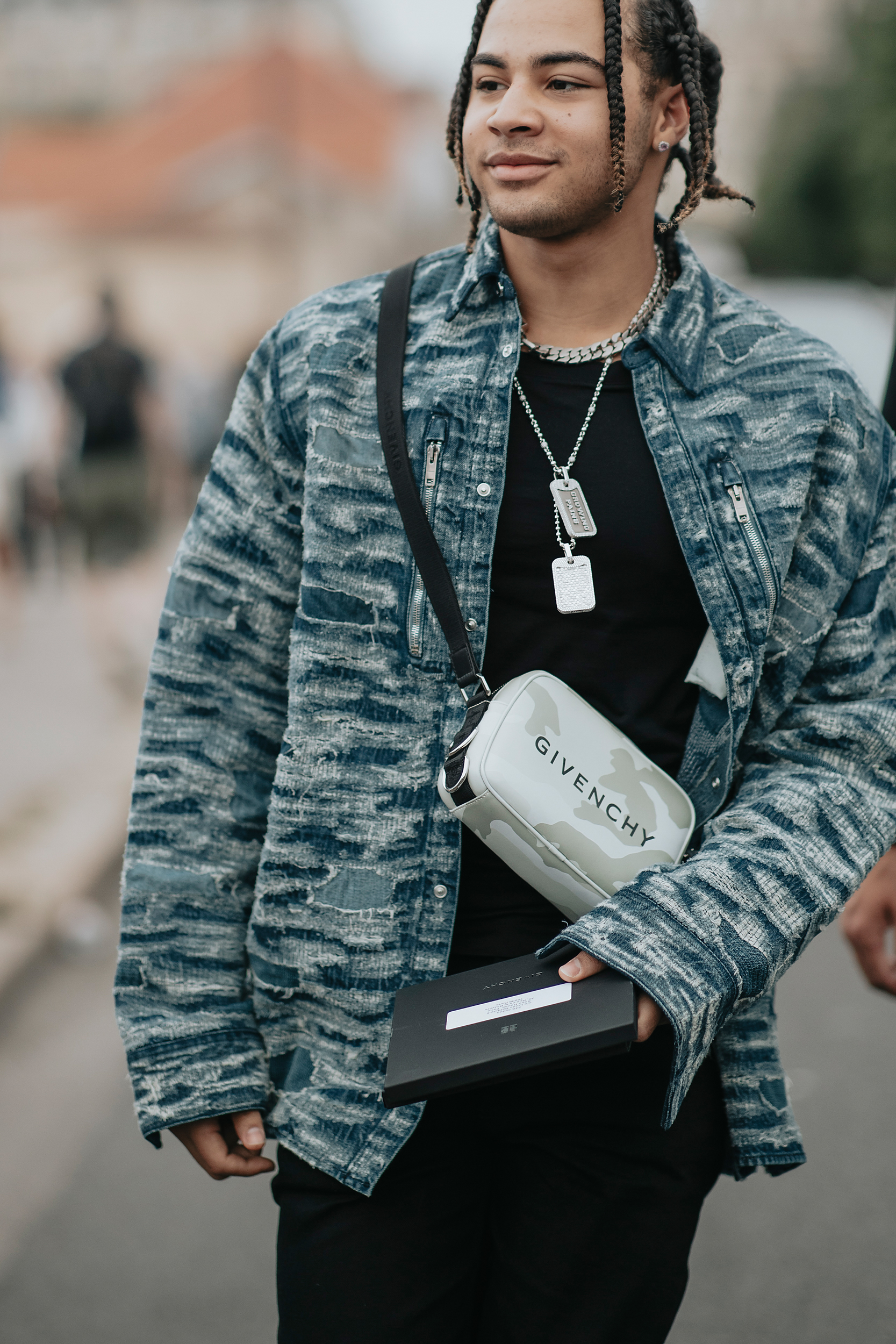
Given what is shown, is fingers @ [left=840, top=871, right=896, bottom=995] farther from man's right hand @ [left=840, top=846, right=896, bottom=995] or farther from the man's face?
the man's face

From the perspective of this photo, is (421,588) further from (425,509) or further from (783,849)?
(783,849)

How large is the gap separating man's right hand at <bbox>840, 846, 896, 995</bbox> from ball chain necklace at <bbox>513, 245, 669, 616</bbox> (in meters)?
0.95

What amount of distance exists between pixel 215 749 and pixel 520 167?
2.75 ft

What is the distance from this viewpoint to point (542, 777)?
5.40ft

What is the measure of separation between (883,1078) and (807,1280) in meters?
1.01

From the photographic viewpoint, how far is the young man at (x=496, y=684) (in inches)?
68.1

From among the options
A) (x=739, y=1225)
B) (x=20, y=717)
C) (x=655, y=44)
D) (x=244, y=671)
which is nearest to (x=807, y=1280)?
(x=739, y=1225)

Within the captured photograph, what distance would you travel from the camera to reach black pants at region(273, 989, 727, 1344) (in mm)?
1719

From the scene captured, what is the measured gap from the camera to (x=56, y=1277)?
125 inches

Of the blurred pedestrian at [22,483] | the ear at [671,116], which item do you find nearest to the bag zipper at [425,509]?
the ear at [671,116]

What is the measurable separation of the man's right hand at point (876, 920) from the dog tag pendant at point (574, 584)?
36.8 inches

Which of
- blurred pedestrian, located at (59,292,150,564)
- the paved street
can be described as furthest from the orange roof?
the paved street

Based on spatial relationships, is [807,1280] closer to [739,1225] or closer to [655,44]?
[739,1225]

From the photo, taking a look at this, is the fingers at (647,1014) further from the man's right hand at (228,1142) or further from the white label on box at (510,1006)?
the man's right hand at (228,1142)
